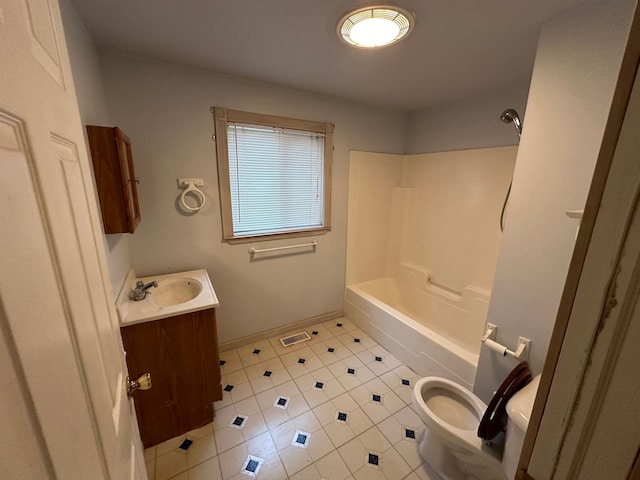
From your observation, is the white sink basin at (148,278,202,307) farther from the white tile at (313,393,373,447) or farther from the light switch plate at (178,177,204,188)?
the white tile at (313,393,373,447)

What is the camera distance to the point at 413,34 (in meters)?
1.34

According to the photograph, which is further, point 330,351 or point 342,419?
point 330,351

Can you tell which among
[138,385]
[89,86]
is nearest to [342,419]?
[138,385]

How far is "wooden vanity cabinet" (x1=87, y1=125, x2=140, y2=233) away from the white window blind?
34.2 inches

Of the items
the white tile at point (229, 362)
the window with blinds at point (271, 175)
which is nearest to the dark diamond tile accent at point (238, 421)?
the white tile at point (229, 362)

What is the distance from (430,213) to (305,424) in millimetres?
2224

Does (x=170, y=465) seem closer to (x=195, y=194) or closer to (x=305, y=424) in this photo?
(x=305, y=424)

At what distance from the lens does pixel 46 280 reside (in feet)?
1.17

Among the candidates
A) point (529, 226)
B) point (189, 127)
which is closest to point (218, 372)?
point (189, 127)

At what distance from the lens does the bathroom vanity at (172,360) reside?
1.41 metres

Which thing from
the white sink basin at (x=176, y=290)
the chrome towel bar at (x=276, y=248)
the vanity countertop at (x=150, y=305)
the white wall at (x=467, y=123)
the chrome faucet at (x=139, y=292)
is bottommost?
the white sink basin at (x=176, y=290)

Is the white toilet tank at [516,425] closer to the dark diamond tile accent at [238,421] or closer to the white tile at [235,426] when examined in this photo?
the white tile at [235,426]

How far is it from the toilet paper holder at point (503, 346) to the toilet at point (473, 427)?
0.47 ft

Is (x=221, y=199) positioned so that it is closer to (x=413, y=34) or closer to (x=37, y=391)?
(x=413, y=34)
